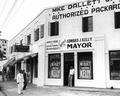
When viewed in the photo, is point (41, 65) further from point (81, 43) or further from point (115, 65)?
point (115, 65)

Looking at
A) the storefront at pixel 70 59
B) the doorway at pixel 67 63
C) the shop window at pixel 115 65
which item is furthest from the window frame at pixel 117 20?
the doorway at pixel 67 63

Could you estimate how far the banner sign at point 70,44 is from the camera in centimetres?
1689

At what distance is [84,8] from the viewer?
1727cm

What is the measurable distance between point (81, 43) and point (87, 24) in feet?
5.61

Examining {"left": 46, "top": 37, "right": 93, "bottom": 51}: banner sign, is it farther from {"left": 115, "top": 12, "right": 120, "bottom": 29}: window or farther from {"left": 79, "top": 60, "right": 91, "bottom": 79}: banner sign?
{"left": 115, "top": 12, "right": 120, "bottom": 29}: window

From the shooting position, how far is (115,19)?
16.0m

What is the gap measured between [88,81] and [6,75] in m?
19.5

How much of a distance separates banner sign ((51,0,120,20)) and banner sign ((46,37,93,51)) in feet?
7.21

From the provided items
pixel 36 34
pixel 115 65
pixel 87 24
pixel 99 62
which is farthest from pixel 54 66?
pixel 115 65

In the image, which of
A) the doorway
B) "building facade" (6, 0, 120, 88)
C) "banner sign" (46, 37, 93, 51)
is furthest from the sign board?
the doorway

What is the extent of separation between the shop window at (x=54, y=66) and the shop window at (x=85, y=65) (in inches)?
76.4

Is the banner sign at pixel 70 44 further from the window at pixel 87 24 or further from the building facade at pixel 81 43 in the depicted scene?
the window at pixel 87 24

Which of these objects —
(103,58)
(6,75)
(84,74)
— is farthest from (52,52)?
(6,75)

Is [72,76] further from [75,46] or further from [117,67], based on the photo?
[117,67]
